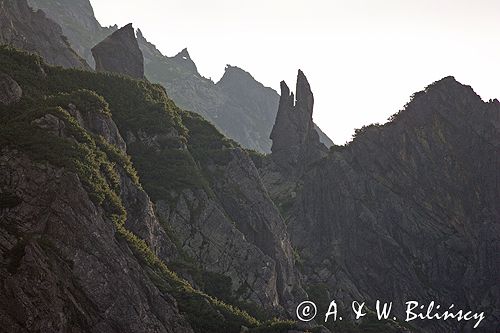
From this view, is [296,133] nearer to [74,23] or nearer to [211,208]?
[211,208]

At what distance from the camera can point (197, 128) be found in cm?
6838

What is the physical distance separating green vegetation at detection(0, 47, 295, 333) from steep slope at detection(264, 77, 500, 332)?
25.4m

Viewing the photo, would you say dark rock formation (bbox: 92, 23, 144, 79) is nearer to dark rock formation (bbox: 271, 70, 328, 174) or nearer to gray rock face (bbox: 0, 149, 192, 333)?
dark rock formation (bbox: 271, 70, 328, 174)

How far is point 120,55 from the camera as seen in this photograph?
93812 millimetres

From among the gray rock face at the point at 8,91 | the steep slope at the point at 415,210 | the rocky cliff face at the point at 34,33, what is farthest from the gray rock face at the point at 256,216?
the rocky cliff face at the point at 34,33

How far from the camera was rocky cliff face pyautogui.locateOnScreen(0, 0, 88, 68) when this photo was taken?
7438cm

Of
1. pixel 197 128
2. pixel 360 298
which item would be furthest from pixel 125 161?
pixel 360 298

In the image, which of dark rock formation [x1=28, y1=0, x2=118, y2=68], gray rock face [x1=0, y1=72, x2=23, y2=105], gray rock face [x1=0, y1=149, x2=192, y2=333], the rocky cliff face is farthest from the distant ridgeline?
dark rock formation [x1=28, y1=0, x2=118, y2=68]

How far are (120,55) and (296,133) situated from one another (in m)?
40.9

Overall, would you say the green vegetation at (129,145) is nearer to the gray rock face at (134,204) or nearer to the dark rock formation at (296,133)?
the gray rock face at (134,204)

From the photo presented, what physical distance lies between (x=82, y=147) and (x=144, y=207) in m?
7.54

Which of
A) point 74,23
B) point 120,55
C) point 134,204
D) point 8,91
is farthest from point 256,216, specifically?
point 74,23

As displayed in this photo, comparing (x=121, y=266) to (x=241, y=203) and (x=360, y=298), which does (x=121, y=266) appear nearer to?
(x=241, y=203)

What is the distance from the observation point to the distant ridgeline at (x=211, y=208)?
26172 mm
